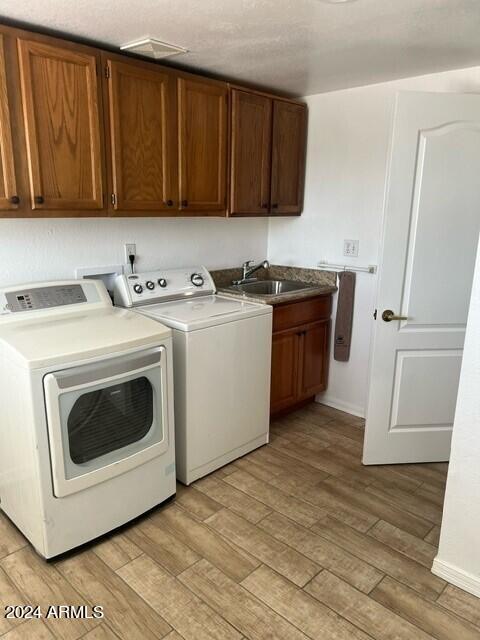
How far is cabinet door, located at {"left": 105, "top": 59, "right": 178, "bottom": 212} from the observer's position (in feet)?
7.67

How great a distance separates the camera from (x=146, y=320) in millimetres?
2338

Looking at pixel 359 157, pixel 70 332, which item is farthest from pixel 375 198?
pixel 70 332

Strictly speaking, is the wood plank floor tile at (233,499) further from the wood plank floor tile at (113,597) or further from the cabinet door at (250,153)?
the cabinet door at (250,153)

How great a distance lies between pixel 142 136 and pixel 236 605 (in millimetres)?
2193

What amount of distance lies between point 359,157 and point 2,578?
3.03 metres

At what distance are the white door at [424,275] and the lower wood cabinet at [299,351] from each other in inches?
25.8

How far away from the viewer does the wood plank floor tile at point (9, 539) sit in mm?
2051

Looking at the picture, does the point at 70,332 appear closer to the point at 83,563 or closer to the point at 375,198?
the point at 83,563

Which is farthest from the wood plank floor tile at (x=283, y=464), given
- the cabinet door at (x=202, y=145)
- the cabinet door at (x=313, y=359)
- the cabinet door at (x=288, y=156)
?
the cabinet door at (x=288, y=156)

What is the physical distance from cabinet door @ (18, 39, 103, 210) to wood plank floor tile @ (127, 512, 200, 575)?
1.55 metres

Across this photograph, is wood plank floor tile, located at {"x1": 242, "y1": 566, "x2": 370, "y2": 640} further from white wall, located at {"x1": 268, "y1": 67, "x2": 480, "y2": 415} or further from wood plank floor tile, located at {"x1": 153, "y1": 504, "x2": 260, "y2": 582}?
white wall, located at {"x1": 268, "y1": 67, "x2": 480, "y2": 415}

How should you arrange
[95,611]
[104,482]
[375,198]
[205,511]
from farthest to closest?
[375,198], [205,511], [104,482], [95,611]

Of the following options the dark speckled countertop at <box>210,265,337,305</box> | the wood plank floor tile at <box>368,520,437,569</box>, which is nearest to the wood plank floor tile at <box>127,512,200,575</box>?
the wood plank floor tile at <box>368,520,437,569</box>

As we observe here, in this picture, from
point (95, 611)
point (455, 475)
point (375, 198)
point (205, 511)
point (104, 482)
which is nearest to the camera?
point (95, 611)
